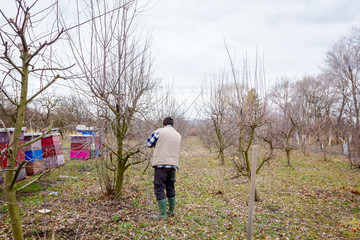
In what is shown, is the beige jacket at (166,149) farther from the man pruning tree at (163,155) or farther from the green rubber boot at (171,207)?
the green rubber boot at (171,207)

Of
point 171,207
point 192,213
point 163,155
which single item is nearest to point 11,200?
point 163,155

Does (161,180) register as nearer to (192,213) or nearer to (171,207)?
(171,207)

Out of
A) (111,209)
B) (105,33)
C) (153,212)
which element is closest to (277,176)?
(153,212)

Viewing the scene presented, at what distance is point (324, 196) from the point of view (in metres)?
7.20

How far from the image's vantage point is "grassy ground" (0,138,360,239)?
414 cm

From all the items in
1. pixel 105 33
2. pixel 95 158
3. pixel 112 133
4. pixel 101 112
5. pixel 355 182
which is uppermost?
pixel 105 33

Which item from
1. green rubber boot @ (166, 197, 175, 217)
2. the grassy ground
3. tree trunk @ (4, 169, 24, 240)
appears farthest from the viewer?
green rubber boot @ (166, 197, 175, 217)

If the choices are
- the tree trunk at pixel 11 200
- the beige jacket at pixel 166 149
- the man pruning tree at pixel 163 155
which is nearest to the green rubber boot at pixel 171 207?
the man pruning tree at pixel 163 155

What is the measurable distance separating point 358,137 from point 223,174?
8.22 meters

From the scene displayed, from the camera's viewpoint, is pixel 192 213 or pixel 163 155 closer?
pixel 163 155

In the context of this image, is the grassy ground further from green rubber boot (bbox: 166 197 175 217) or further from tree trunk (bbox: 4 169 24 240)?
tree trunk (bbox: 4 169 24 240)

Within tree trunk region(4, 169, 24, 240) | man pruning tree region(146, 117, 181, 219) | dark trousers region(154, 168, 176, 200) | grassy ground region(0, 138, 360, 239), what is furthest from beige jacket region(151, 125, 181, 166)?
tree trunk region(4, 169, 24, 240)

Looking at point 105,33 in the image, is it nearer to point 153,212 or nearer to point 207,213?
point 153,212

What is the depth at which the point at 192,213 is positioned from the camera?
518cm
